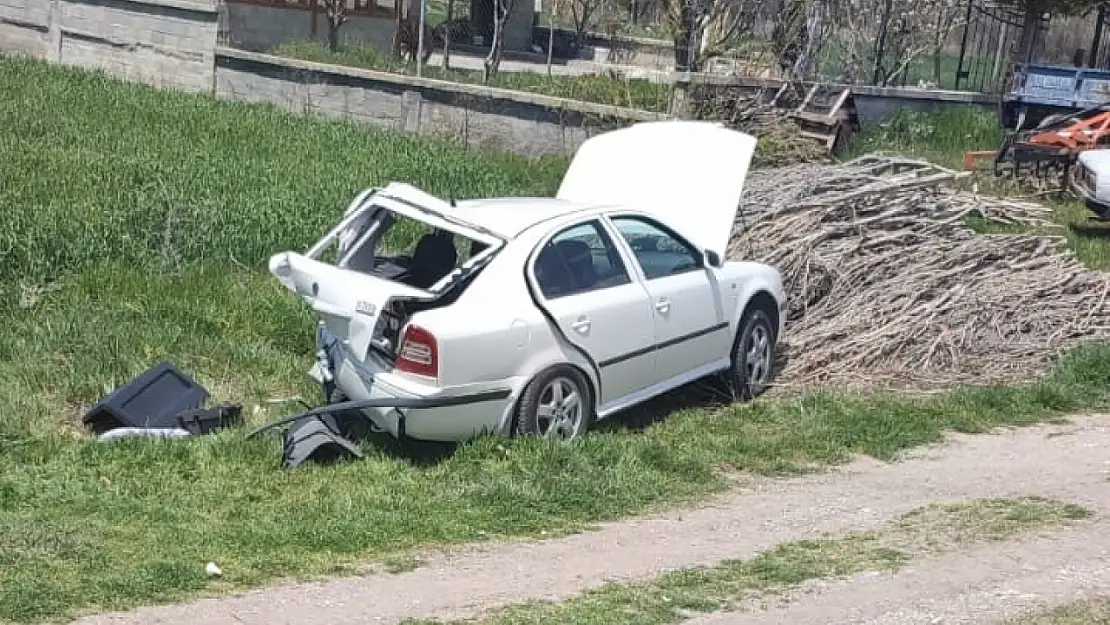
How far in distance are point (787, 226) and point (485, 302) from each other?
5324 millimetres

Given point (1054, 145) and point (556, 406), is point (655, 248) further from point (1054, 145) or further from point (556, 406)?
point (1054, 145)

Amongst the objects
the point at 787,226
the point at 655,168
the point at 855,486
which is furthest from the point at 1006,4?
the point at 855,486

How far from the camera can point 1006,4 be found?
25766mm

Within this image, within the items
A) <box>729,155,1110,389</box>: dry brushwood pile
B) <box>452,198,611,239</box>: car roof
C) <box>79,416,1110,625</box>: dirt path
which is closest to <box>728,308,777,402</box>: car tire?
<box>729,155,1110,389</box>: dry brushwood pile

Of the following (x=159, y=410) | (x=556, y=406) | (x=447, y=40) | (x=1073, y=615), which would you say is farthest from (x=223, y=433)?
(x=447, y=40)

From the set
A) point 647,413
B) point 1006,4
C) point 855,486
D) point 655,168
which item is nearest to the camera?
point 855,486

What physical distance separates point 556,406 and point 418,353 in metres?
1.05

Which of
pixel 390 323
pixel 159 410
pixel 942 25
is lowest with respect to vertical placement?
pixel 159 410

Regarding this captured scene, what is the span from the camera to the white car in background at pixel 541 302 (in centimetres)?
842

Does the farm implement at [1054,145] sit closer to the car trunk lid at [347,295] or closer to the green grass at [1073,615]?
the car trunk lid at [347,295]

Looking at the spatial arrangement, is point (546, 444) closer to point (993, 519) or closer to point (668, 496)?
point (668, 496)

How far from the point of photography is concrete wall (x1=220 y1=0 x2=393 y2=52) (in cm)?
2503

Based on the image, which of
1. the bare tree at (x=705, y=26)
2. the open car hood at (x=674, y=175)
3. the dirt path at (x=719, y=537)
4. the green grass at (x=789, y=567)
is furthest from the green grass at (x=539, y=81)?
the green grass at (x=789, y=567)

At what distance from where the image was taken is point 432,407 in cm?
838
